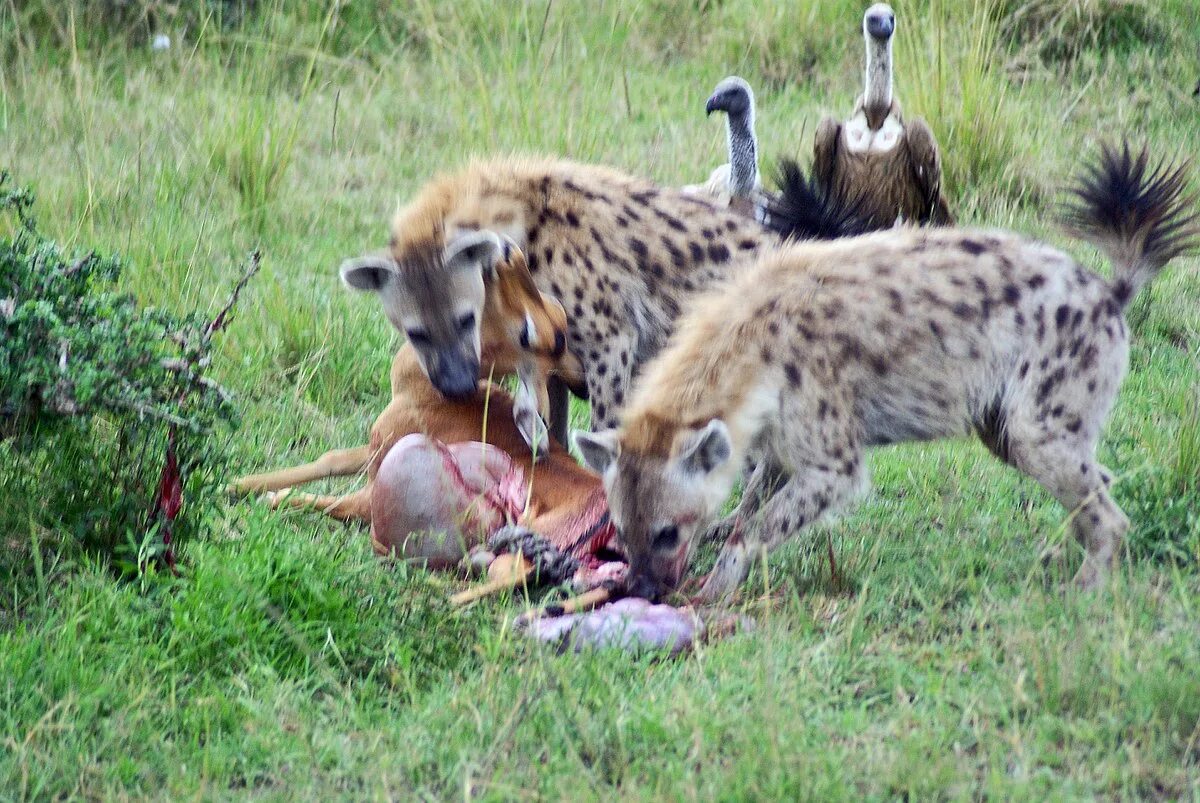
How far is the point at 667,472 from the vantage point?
4.52 m

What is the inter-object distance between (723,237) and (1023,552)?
1.74 metres

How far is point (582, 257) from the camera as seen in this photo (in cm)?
557

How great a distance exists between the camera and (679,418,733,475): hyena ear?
4.42 meters

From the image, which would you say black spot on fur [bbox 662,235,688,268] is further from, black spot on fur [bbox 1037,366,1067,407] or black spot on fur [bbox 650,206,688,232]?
black spot on fur [bbox 1037,366,1067,407]

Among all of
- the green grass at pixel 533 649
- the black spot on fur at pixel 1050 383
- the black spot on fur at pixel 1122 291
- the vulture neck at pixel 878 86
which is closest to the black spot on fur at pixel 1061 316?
the black spot on fur at pixel 1050 383

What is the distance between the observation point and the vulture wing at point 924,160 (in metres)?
7.06

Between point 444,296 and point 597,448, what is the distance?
3.54 ft

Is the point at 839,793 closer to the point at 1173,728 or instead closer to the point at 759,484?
the point at 1173,728

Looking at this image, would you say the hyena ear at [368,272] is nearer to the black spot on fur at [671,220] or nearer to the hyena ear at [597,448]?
the black spot on fur at [671,220]

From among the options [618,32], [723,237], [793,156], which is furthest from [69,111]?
[723,237]

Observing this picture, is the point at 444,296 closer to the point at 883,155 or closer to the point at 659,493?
the point at 659,493

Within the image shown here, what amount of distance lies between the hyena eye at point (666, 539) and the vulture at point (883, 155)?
2.82 meters

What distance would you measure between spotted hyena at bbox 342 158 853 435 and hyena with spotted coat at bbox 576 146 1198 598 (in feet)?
2.42

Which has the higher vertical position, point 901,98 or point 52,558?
point 901,98
